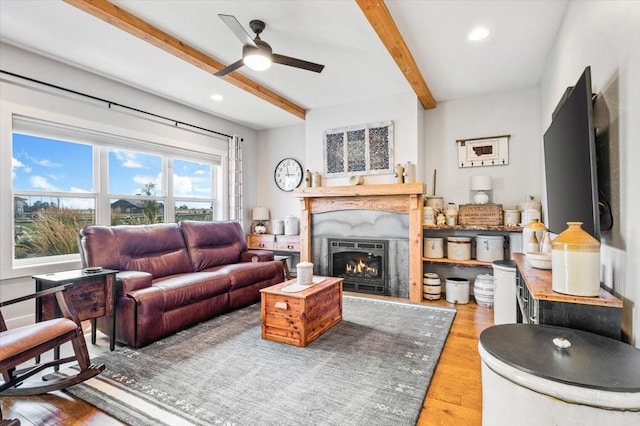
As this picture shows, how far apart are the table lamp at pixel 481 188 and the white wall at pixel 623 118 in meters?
2.26

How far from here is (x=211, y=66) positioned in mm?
3355

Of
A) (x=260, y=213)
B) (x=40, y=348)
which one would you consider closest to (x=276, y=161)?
(x=260, y=213)

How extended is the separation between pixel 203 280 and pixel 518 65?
4.06 metres

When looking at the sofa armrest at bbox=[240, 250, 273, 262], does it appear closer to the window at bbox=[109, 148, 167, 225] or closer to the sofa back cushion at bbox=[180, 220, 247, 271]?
the sofa back cushion at bbox=[180, 220, 247, 271]

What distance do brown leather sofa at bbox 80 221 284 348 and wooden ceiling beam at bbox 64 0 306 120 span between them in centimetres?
180

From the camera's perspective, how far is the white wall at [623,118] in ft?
4.53

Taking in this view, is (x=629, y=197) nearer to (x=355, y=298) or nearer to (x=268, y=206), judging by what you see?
(x=355, y=298)

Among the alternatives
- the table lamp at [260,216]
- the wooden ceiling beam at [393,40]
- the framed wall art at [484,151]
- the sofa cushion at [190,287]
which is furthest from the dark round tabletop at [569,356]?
the table lamp at [260,216]

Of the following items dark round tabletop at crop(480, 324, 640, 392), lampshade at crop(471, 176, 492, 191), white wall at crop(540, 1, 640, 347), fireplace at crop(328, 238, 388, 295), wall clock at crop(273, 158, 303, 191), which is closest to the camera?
dark round tabletop at crop(480, 324, 640, 392)

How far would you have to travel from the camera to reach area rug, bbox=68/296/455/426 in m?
1.76

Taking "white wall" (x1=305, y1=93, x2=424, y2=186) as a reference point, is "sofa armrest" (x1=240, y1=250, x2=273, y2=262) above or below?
below

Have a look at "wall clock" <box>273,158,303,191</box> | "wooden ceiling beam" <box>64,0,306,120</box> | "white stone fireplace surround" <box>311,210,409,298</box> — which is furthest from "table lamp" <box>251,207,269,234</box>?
"wooden ceiling beam" <box>64,0,306,120</box>

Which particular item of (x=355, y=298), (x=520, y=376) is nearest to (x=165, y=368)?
(x=520, y=376)

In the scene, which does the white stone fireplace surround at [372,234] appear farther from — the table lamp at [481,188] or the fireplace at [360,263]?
the table lamp at [481,188]
